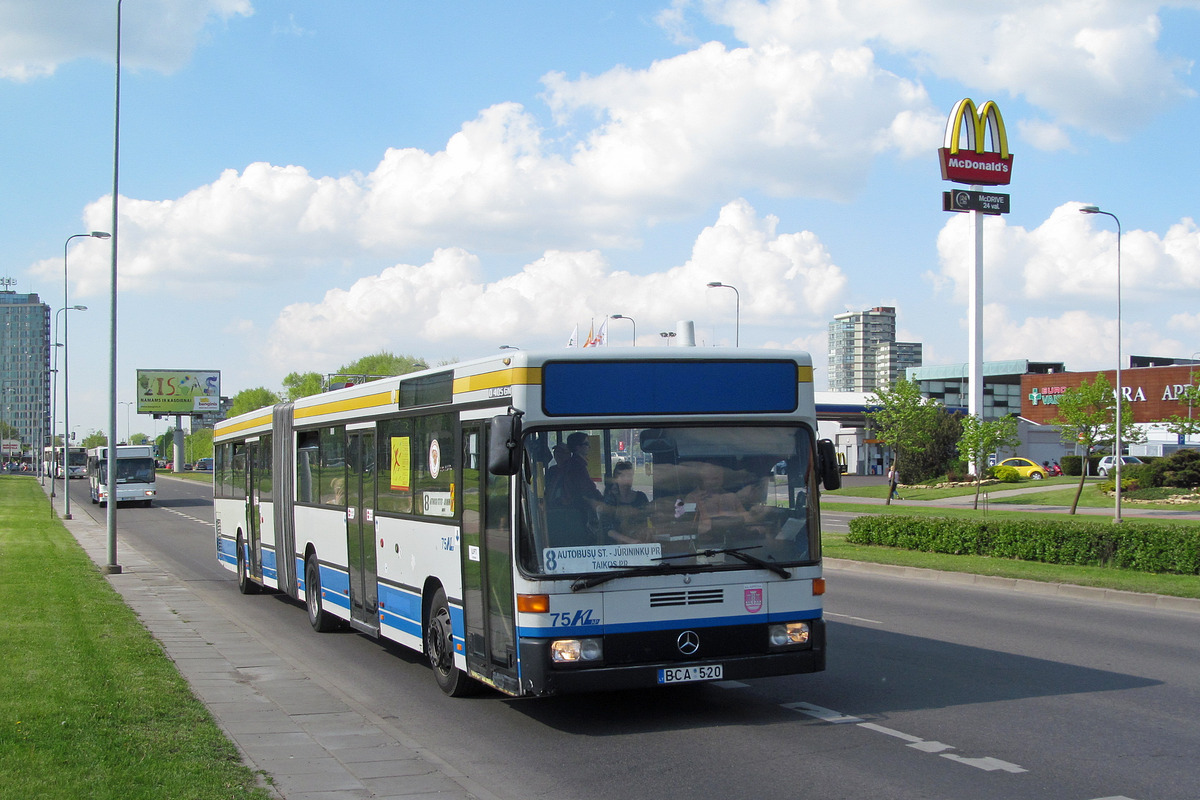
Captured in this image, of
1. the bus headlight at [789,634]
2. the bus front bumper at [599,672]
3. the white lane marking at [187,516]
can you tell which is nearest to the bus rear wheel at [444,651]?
the bus front bumper at [599,672]

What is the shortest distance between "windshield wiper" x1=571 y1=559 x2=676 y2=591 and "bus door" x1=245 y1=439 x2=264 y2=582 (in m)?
9.96

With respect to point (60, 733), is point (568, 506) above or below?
above

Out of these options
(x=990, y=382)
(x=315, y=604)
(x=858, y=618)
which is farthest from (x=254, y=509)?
(x=990, y=382)

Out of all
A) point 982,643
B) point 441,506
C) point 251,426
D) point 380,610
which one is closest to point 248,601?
point 251,426

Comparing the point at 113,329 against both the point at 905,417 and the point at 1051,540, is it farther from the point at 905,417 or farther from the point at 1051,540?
the point at 905,417

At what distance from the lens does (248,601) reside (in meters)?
17.4

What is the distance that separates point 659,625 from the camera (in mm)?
7863

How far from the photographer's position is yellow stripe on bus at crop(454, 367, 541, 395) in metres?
7.98

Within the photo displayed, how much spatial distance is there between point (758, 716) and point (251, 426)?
429 inches

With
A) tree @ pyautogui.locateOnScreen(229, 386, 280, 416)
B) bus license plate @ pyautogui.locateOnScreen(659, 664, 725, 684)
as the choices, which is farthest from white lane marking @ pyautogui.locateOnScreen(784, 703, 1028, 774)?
tree @ pyautogui.locateOnScreen(229, 386, 280, 416)

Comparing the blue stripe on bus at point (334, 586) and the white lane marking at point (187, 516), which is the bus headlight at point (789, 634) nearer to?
the blue stripe on bus at point (334, 586)

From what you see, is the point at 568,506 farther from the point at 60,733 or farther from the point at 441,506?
the point at 60,733

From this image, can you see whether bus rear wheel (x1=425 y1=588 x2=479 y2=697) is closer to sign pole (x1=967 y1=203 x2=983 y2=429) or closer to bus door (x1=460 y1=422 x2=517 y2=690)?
bus door (x1=460 y1=422 x2=517 y2=690)

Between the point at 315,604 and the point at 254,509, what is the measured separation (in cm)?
388
